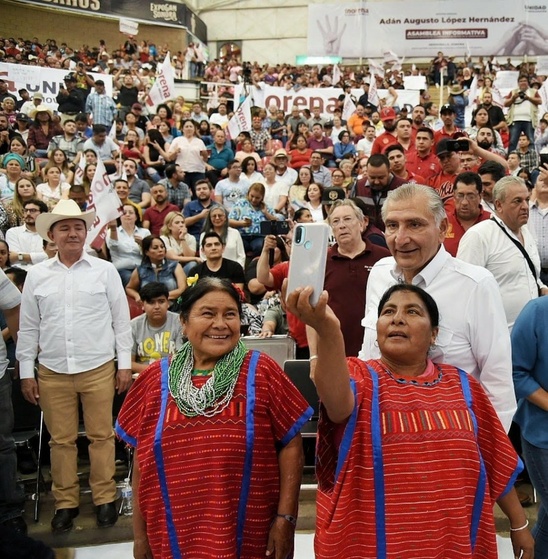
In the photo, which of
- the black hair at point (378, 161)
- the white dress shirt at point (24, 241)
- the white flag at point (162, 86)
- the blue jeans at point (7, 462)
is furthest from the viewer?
the white flag at point (162, 86)

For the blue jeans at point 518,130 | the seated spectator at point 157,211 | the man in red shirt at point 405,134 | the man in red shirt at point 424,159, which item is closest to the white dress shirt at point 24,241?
the seated spectator at point 157,211

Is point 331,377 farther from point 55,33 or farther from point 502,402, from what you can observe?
point 55,33

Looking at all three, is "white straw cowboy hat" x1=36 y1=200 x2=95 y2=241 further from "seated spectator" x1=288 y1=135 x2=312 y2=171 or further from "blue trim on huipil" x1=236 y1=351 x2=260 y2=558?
"seated spectator" x1=288 y1=135 x2=312 y2=171

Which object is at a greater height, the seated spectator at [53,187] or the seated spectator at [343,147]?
the seated spectator at [343,147]

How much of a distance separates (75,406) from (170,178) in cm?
545

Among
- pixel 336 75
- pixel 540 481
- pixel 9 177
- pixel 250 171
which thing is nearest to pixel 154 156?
pixel 250 171

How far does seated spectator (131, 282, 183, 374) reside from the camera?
14.1 feet

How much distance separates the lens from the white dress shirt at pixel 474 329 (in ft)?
6.61

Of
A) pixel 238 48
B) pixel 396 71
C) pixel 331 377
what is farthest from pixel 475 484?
pixel 238 48

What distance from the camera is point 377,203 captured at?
4.80m

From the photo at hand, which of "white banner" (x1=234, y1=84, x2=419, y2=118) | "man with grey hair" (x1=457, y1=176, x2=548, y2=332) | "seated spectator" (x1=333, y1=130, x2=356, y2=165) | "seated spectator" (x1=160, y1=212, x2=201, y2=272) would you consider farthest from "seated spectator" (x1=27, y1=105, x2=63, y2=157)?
"man with grey hair" (x1=457, y1=176, x2=548, y2=332)

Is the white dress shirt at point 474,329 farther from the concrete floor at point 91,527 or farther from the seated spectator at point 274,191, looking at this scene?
the seated spectator at point 274,191

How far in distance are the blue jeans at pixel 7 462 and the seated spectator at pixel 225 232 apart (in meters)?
3.08

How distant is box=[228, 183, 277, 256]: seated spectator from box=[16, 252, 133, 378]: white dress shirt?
3718mm
